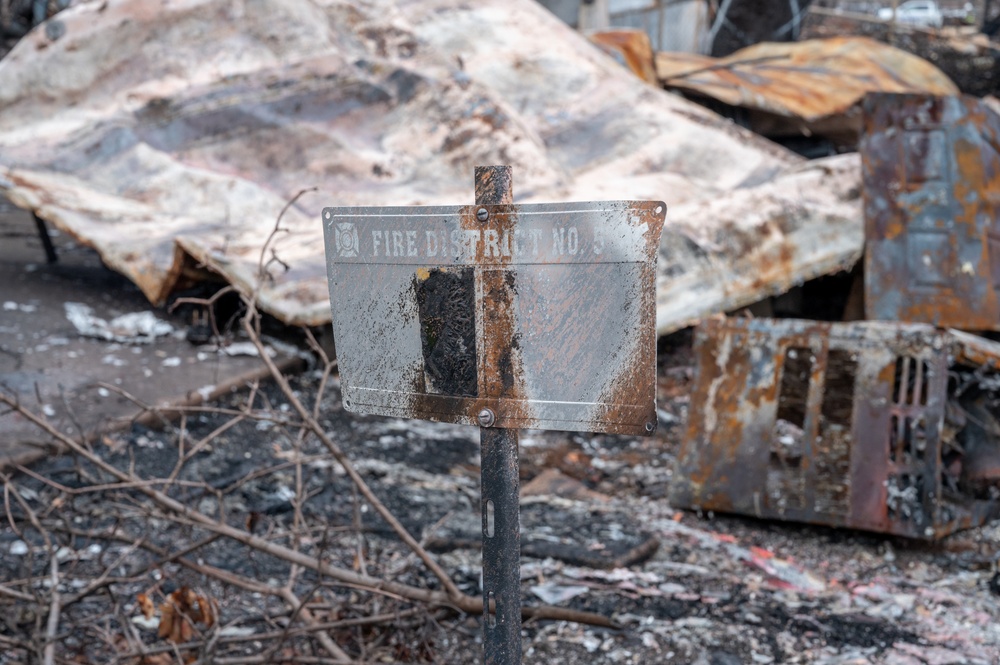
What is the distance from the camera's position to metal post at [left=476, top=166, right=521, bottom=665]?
138 cm

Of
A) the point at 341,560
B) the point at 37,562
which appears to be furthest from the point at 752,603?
the point at 37,562

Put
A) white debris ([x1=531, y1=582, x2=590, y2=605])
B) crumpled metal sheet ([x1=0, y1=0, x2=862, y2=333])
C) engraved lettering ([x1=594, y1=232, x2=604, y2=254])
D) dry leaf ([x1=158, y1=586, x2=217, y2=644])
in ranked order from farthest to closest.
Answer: crumpled metal sheet ([x1=0, y1=0, x2=862, y2=333])
white debris ([x1=531, y1=582, x2=590, y2=605])
dry leaf ([x1=158, y1=586, x2=217, y2=644])
engraved lettering ([x1=594, y1=232, x2=604, y2=254])

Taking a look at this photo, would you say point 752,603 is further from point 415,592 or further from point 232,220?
point 232,220

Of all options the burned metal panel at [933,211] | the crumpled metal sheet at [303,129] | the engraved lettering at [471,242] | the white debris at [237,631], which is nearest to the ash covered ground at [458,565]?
the white debris at [237,631]

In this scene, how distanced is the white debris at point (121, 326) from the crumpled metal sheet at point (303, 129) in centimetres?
17

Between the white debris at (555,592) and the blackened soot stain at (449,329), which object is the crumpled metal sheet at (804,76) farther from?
the blackened soot stain at (449,329)

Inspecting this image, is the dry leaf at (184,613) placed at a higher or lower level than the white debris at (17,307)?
higher

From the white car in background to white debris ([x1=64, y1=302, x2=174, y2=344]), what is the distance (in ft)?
50.5

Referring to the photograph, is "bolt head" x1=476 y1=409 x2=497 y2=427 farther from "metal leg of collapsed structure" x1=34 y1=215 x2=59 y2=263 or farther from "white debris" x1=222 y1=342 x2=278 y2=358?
"metal leg of collapsed structure" x1=34 y1=215 x2=59 y2=263

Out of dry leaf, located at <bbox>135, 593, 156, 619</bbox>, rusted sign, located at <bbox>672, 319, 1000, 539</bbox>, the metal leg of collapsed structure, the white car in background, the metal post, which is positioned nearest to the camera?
the metal post

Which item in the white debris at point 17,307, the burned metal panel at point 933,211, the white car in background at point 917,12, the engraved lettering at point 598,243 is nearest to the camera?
the engraved lettering at point 598,243

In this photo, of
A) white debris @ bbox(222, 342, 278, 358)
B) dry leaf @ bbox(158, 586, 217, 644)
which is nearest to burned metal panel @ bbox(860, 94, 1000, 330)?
white debris @ bbox(222, 342, 278, 358)

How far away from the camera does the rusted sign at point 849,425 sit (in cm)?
281

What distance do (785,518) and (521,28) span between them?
4.15 metres
